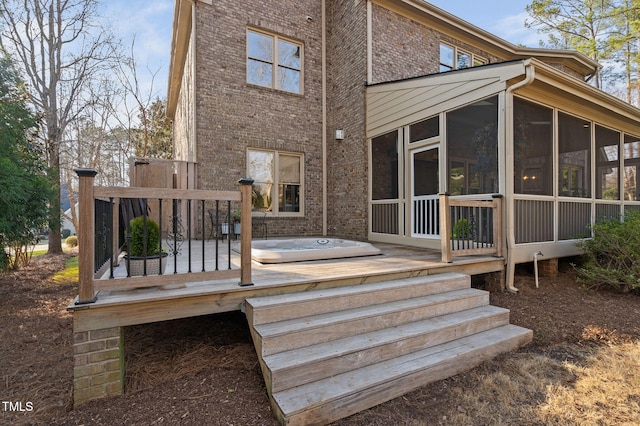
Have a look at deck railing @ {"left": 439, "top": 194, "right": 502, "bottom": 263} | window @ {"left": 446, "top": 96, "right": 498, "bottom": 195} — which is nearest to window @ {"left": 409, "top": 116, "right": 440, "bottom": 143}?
window @ {"left": 446, "top": 96, "right": 498, "bottom": 195}

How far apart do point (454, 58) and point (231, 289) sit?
29.4ft

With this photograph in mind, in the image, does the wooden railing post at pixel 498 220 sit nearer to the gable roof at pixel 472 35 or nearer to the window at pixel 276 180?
the window at pixel 276 180

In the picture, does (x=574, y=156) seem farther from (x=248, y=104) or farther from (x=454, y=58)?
(x=248, y=104)

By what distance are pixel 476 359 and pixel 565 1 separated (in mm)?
18368

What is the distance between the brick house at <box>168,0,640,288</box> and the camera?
4809 millimetres

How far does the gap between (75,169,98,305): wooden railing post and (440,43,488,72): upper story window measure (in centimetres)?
878

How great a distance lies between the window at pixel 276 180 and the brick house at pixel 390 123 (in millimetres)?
29

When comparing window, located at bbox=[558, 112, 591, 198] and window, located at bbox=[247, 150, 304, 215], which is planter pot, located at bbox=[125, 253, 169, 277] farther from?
window, located at bbox=[558, 112, 591, 198]

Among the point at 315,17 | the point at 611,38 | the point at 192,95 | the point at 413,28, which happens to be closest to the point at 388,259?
the point at 192,95

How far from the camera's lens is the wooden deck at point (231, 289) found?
7.44 ft

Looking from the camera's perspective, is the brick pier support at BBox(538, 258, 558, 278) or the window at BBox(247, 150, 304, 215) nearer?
the brick pier support at BBox(538, 258, 558, 278)

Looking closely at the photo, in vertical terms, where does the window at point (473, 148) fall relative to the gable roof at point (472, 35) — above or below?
below

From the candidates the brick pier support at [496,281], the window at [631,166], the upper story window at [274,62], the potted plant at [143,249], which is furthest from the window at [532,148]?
the upper story window at [274,62]

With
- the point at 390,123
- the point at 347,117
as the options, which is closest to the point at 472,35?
the point at 347,117
